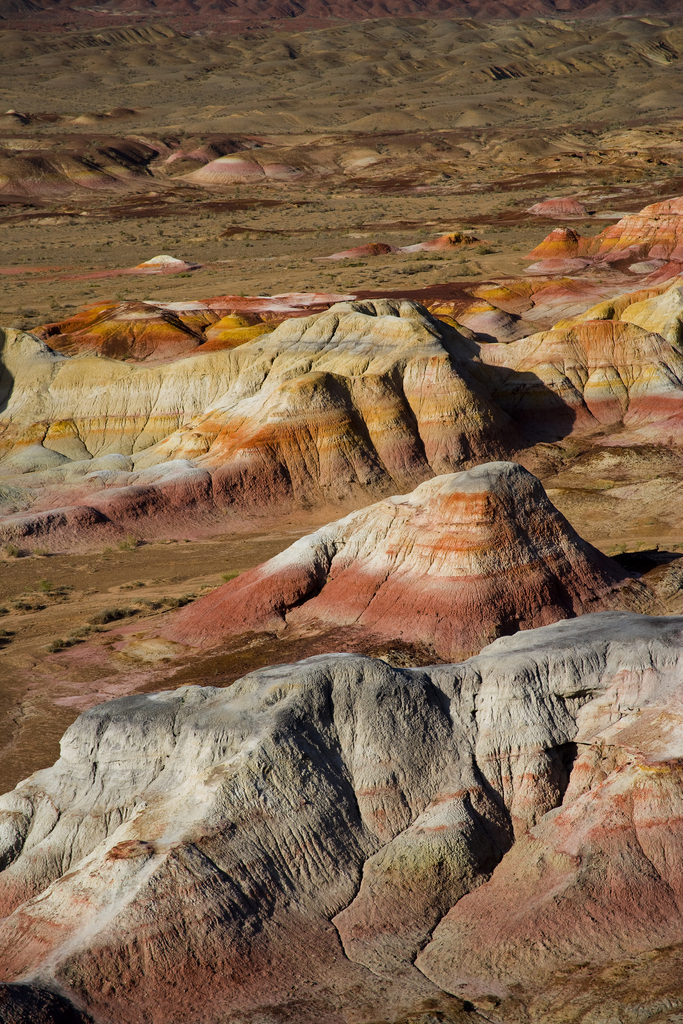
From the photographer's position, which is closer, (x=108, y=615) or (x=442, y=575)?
(x=442, y=575)

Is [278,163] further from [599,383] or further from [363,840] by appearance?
[363,840]

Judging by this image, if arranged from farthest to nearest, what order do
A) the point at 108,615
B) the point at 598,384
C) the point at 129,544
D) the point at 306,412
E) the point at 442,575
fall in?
the point at 598,384, the point at 306,412, the point at 129,544, the point at 108,615, the point at 442,575

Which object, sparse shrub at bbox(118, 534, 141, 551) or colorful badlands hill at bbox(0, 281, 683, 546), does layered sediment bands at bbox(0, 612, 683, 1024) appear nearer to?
sparse shrub at bbox(118, 534, 141, 551)

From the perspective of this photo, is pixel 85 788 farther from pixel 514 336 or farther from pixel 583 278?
pixel 583 278

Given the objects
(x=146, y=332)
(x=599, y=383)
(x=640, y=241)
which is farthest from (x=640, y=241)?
(x=146, y=332)

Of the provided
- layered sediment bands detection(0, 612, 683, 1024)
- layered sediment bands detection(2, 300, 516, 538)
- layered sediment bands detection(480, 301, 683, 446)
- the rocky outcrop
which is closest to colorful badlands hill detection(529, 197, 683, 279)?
the rocky outcrop

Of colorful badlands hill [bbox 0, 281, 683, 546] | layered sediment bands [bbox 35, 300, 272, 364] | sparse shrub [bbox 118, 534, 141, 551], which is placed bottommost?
sparse shrub [bbox 118, 534, 141, 551]

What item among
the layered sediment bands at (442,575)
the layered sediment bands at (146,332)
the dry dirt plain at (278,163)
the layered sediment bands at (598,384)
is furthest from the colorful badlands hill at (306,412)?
the layered sediment bands at (442,575)

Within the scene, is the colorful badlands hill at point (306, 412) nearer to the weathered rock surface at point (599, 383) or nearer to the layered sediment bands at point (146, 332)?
the weathered rock surface at point (599, 383)
